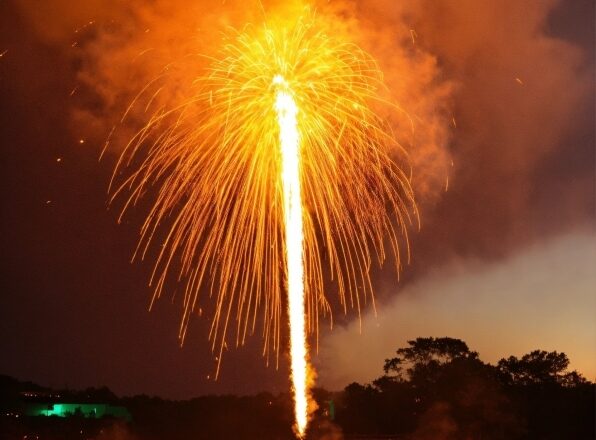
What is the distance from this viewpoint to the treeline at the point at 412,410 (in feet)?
94.3

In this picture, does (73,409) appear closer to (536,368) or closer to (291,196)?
(536,368)

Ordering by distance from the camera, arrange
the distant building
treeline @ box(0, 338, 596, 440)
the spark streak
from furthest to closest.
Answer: the distant building < treeline @ box(0, 338, 596, 440) < the spark streak

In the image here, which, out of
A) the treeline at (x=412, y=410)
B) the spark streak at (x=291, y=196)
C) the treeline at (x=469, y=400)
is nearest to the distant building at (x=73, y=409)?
the treeline at (x=412, y=410)

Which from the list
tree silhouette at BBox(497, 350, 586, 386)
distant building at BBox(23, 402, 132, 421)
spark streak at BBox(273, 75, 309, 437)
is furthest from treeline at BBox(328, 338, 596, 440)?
spark streak at BBox(273, 75, 309, 437)

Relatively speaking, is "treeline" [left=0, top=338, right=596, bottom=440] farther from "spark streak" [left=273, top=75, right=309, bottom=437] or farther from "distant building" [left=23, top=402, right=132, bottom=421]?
"spark streak" [left=273, top=75, right=309, bottom=437]

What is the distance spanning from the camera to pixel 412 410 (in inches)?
1399

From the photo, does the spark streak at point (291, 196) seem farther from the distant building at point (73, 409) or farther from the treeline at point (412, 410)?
the distant building at point (73, 409)

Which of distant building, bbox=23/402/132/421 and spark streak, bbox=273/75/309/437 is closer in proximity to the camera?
spark streak, bbox=273/75/309/437

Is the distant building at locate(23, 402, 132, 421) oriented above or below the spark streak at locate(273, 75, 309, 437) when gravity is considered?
above

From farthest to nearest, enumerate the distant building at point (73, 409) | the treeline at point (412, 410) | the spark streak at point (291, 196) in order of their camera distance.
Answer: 1. the distant building at point (73, 409)
2. the treeline at point (412, 410)
3. the spark streak at point (291, 196)

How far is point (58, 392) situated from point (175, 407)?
1249 cm

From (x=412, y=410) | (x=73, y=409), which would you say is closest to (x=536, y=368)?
(x=412, y=410)

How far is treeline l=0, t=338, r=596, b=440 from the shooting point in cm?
2873

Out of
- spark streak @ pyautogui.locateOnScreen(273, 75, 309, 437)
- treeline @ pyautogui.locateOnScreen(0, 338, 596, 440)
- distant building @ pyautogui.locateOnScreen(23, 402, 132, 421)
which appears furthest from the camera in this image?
distant building @ pyautogui.locateOnScreen(23, 402, 132, 421)
